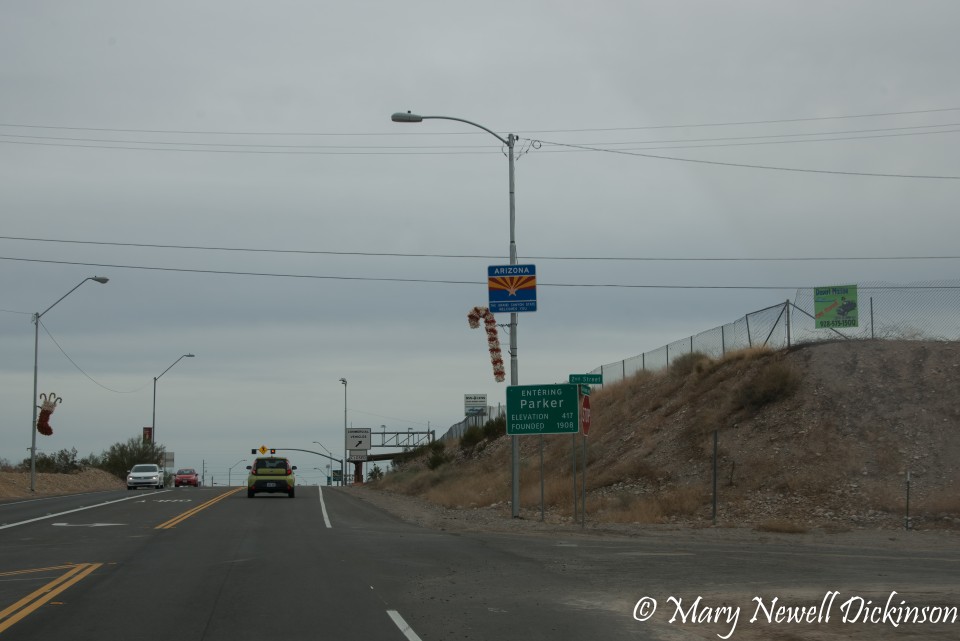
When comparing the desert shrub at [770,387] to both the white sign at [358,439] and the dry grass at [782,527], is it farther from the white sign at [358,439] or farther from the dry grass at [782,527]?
the white sign at [358,439]

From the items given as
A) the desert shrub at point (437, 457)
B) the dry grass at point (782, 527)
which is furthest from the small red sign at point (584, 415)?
the desert shrub at point (437, 457)

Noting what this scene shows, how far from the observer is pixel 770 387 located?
36.8 m

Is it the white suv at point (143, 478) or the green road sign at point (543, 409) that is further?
the white suv at point (143, 478)

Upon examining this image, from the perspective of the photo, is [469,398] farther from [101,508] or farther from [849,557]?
[849,557]

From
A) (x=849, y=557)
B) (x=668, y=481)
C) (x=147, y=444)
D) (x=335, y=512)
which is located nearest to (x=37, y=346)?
(x=335, y=512)

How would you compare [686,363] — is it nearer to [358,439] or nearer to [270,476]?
[270,476]

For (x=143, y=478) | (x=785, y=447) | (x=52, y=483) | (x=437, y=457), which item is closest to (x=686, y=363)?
(x=785, y=447)

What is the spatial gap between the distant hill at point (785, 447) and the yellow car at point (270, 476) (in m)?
6.45

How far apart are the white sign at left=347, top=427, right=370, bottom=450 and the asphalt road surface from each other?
51.7m

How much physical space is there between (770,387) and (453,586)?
963 inches

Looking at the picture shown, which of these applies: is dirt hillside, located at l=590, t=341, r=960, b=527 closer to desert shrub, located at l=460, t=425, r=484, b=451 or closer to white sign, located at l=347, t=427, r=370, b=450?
desert shrub, located at l=460, t=425, r=484, b=451

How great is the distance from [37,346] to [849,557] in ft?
143

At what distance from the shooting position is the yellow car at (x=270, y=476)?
4338cm

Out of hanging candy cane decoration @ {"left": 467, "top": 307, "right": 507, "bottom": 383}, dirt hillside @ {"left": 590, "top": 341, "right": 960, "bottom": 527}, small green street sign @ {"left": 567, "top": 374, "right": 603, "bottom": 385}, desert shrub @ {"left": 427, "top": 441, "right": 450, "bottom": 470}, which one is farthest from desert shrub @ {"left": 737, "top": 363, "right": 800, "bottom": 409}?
desert shrub @ {"left": 427, "top": 441, "right": 450, "bottom": 470}
